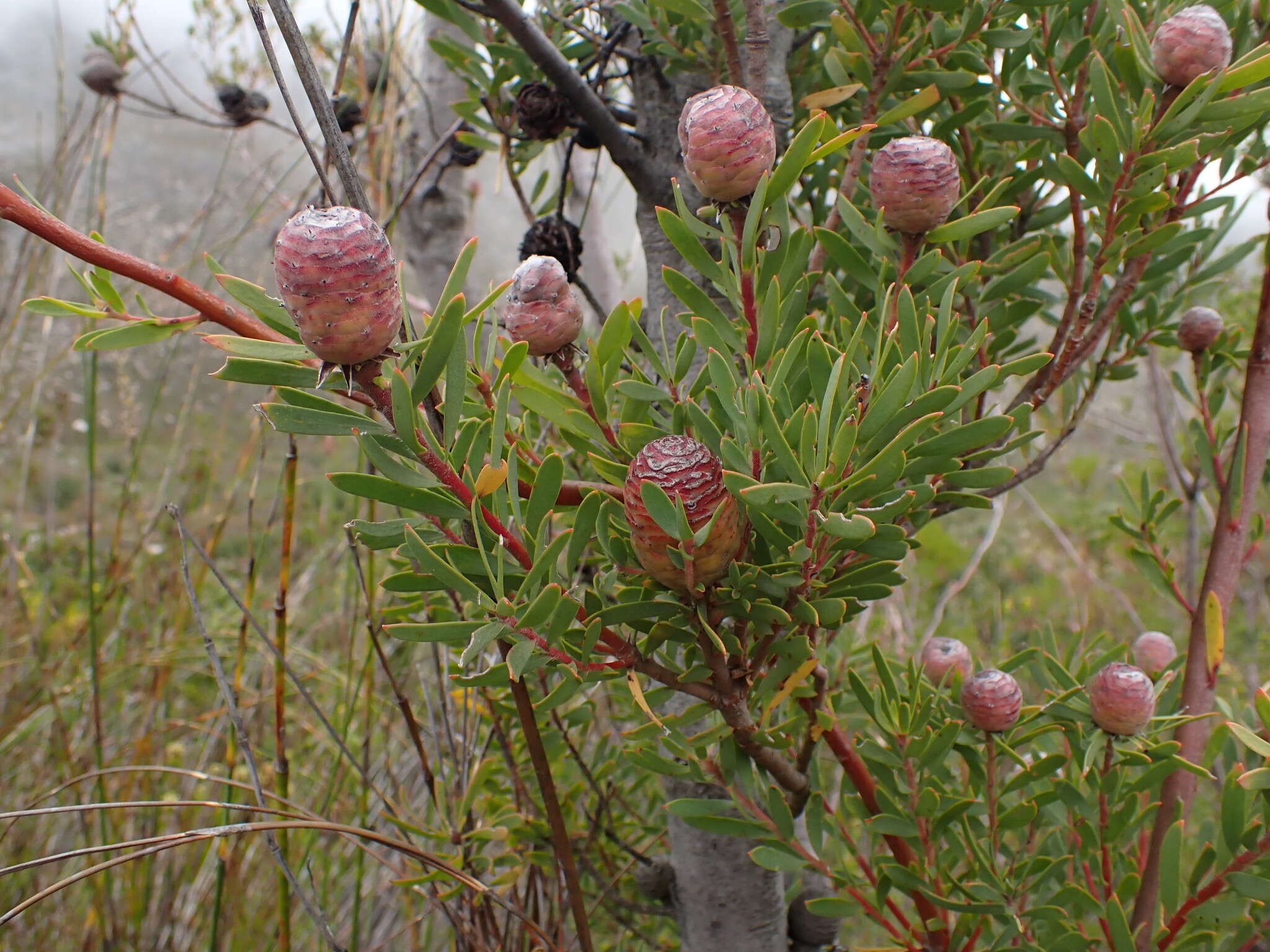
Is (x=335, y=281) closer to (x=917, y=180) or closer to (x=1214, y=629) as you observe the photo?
(x=917, y=180)

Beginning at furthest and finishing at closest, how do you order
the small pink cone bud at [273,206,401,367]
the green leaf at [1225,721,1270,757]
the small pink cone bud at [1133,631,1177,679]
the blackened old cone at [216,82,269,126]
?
1. the blackened old cone at [216,82,269,126]
2. the small pink cone bud at [1133,631,1177,679]
3. the green leaf at [1225,721,1270,757]
4. the small pink cone bud at [273,206,401,367]

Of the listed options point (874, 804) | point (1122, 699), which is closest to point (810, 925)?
point (874, 804)

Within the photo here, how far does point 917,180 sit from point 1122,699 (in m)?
0.27

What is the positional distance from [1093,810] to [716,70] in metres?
0.50

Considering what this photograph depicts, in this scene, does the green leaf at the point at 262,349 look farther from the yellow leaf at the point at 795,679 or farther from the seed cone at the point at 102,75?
the seed cone at the point at 102,75

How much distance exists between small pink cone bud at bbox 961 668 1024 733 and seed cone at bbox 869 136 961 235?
238mm

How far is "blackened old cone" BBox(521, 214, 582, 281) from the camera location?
23.8 inches

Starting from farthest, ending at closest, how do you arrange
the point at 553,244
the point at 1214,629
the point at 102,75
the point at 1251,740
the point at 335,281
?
the point at 102,75, the point at 553,244, the point at 1214,629, the point at 1251,740, the point at 335,281

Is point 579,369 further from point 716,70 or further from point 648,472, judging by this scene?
point 716,70

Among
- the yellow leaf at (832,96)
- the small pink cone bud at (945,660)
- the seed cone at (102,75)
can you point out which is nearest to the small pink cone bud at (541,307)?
the yellow leaf at (832,96)

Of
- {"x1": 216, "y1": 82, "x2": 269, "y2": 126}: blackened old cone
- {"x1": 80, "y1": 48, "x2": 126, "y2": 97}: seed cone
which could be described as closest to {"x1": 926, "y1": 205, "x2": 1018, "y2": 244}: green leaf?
{"x1": 216, "y1": 82, "x2": 269, "y2": 126}: blackened old cone

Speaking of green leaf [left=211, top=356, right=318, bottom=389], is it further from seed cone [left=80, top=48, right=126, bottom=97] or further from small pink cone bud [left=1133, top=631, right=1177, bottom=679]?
seed cone [left=80, top=48, right=126, bottom=97]

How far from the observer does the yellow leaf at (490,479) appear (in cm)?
30

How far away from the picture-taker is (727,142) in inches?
12.9
